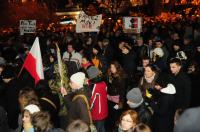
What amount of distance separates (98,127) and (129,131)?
7.19 ft

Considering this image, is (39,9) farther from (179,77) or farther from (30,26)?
(179,77)

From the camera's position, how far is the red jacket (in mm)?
6766

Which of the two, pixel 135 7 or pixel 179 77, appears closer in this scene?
pixel 179 77

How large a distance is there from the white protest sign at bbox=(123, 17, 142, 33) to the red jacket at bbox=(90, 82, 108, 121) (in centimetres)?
850

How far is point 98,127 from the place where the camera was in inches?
283

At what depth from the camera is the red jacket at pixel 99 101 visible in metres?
6.77

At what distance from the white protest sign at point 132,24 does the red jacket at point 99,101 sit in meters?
8.50

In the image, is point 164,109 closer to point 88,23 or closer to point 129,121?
point 129,121

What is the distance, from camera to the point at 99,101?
22.6ft

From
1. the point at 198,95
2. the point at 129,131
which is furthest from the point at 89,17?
the point at 129,131

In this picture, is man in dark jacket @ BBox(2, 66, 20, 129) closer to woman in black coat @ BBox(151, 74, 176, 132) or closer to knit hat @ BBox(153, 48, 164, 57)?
woman in black coat @ BBox(151, 74, 176, 132)

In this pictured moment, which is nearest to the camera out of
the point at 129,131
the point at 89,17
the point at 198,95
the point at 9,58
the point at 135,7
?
the point at 129,131

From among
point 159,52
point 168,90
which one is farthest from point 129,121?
point 159,52

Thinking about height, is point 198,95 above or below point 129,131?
below
